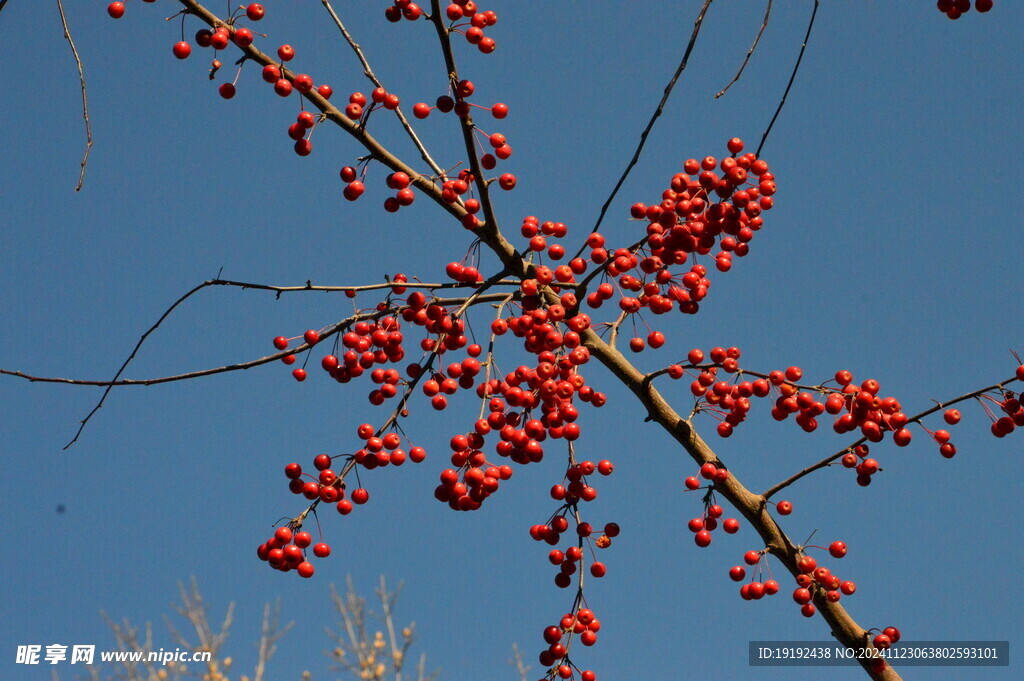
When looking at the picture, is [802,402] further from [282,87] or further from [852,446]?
[282,87]

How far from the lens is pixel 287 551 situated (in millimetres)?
3777

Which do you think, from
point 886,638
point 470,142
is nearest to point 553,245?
point 470,142

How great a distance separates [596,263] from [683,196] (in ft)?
1.56

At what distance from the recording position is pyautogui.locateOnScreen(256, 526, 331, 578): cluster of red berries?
12.4 feet

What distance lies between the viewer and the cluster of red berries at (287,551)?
12.4 feet

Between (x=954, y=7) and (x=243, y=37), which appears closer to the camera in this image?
(x=243, y=37)

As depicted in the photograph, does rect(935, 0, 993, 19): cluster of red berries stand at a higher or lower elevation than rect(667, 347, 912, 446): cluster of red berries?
higher

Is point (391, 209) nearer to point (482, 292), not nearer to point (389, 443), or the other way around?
point (482, 292)

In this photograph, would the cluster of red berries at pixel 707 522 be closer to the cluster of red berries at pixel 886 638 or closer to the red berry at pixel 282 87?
the cluster of red berries at pixel 886 638

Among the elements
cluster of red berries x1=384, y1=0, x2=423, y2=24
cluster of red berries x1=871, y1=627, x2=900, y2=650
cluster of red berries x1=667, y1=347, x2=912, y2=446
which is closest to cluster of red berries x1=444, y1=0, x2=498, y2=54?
cluster of red berries x1=384, y1=0, x2=423, y2=24

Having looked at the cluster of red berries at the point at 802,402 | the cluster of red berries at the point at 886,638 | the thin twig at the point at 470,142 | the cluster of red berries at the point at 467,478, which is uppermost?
the thin twig at the point at 470,142

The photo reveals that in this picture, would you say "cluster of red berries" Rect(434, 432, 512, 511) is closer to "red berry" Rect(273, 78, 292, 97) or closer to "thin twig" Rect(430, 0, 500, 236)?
"thin twig" Rect(430, 0, 500, 236)

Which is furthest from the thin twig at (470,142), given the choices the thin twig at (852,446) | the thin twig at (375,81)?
the thin twig at (852,446)

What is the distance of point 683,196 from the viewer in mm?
4043
